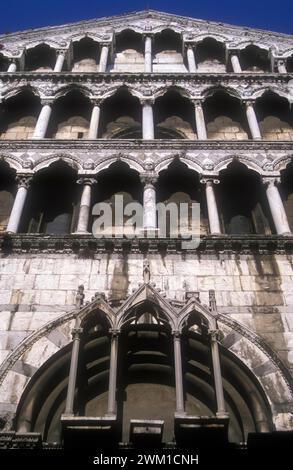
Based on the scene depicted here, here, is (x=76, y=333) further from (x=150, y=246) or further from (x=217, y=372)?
(x=150, y=246)

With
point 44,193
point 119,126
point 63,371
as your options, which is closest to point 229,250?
point 63,371

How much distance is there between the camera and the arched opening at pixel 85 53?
17.1 meters

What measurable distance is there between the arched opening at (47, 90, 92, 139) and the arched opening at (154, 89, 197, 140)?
1.90 meters

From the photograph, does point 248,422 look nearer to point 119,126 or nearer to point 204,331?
point 204,331

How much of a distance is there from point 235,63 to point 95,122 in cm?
508

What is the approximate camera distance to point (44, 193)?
12523 millimetres

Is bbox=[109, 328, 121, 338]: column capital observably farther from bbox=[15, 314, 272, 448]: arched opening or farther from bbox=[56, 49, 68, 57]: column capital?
bbox=[56, 49, 68, 57]: column capital

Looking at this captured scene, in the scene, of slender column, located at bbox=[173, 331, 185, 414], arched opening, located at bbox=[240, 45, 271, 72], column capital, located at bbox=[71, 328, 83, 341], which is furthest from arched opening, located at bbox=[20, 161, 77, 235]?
arched opening, located at bbox=[240, 45, 271, 72]

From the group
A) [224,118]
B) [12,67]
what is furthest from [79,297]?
[12,67]

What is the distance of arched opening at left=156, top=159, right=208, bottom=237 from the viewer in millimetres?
12010

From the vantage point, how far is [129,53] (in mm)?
17578
